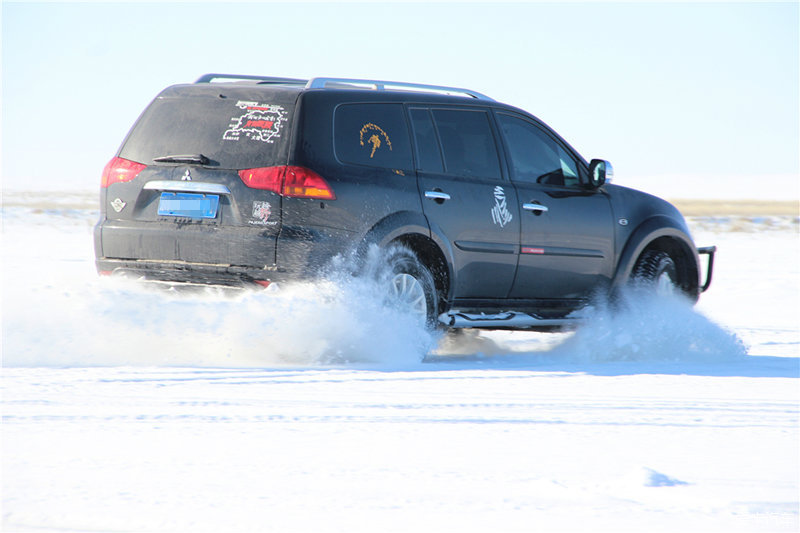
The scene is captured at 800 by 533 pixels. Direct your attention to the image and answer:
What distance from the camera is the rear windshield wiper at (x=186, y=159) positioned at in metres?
6.05

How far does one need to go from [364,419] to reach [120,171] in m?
2.58

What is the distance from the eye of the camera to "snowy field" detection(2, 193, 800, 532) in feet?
10.7

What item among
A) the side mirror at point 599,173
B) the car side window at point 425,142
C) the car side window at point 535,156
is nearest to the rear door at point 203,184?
the car side window at point 425,142

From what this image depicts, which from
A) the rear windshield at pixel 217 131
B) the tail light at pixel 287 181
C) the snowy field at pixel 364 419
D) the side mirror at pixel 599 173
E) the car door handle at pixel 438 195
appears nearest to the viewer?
the snowy field at pixel 364 419

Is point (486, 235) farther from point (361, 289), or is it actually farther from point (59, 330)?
point (59, 330)

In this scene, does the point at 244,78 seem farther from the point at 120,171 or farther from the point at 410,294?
the point at 410,294

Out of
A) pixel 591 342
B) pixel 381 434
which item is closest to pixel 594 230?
pixel 591 342

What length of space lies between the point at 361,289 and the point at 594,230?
2.18 metres

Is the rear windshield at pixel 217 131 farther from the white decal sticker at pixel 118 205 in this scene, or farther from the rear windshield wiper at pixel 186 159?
the white decal sticker at pixel 118 205

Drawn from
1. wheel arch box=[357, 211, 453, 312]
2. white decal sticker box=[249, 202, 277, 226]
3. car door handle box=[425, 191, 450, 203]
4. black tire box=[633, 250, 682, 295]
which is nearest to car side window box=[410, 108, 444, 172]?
car door handle box=[425, 191, 450, 203]

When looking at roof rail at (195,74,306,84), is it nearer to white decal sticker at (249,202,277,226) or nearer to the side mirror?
white decal sticker at (249,202,277,226)

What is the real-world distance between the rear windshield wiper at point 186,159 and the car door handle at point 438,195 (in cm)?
139

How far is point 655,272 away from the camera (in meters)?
7.86

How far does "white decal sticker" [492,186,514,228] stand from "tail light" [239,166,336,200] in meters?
1.44
